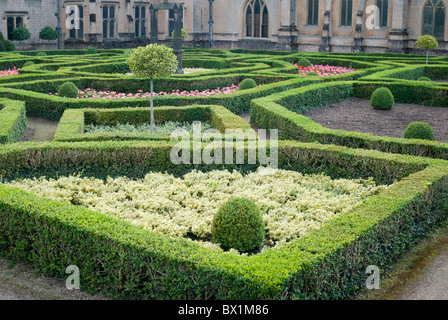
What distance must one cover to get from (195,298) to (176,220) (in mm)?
2545

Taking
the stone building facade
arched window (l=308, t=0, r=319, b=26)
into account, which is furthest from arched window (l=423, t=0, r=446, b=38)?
arched window (l=308, t=0, r=319, b=26)

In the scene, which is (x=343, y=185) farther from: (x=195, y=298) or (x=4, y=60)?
(x=4, y=60)

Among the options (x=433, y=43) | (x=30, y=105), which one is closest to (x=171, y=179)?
(x=30, y=105)

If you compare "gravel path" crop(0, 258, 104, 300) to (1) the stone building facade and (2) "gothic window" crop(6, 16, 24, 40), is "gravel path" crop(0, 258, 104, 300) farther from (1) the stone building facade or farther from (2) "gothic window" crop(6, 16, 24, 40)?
(2) "gothic window" crop(6, 16, 24, 40)

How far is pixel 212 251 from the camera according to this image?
5812mm

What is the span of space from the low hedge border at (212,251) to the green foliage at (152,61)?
6202mm

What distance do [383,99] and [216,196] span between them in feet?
34.5

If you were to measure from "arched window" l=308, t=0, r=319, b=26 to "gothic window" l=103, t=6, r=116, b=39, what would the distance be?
13565 millimetres

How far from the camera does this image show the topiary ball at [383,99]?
58.2 ft

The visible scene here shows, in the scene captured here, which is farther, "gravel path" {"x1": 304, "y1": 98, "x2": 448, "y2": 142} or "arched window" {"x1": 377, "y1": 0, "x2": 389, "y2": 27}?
"arched window" {"x1": 377, "y1": 0, "x2": 389, "y2": 27}

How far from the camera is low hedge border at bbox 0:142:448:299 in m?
5.43

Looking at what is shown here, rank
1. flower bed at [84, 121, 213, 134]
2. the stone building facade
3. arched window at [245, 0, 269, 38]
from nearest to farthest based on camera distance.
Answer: flower bed at [84, 121, 213, 134] → the stone building facade → arched window at [245, 0, 269, 38]

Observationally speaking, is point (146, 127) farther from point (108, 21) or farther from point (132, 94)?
point (108, 21)
